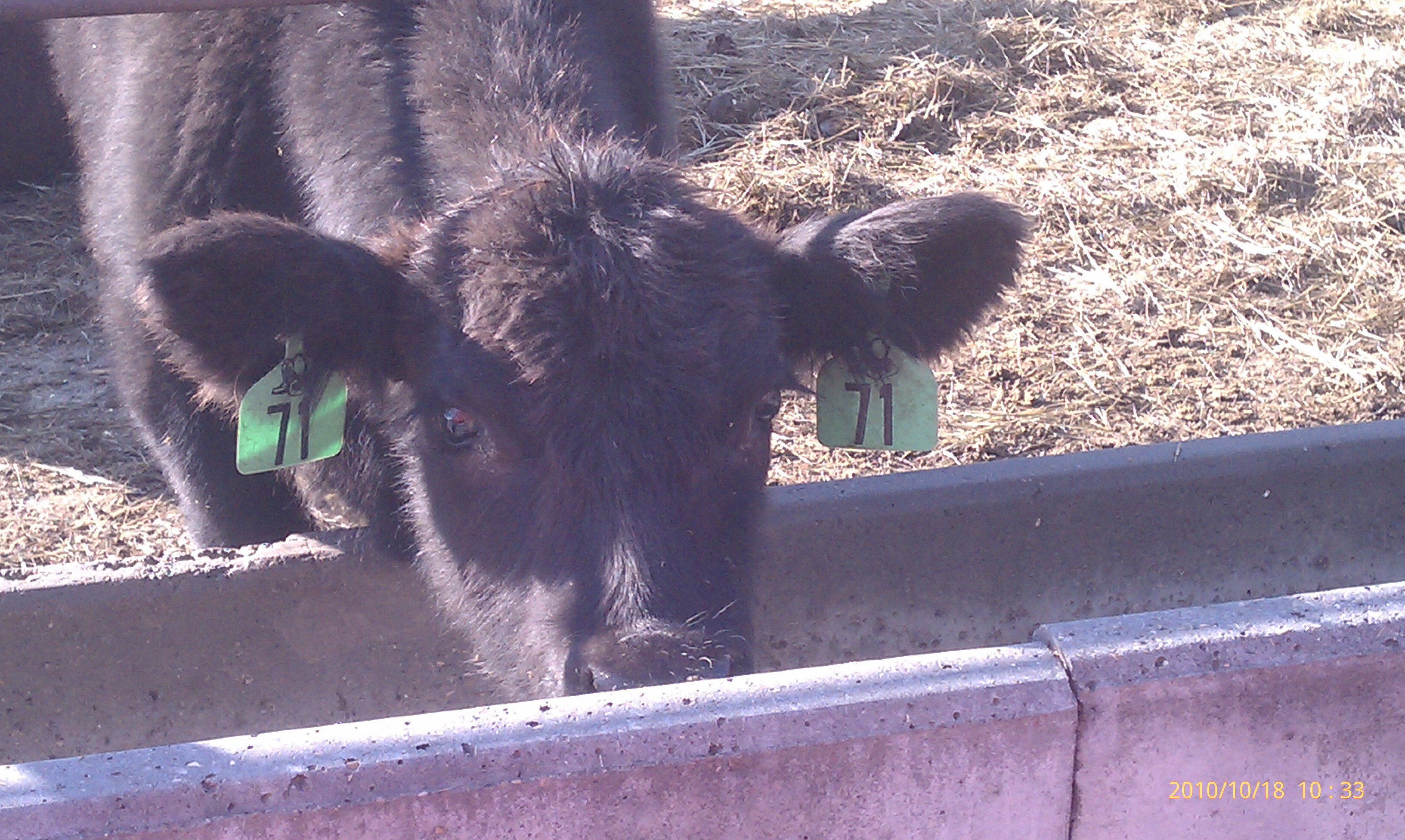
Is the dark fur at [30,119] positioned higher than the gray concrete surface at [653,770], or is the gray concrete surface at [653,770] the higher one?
the gray concrete surface at [653,770]

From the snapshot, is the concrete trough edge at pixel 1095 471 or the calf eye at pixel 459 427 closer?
the calf eye at pixel 459 427

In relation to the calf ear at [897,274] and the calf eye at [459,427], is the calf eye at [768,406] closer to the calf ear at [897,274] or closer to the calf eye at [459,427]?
the calf ear at [897,274]

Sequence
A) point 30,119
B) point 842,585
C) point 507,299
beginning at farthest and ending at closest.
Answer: point 30,119, point 842,585, point 507,299

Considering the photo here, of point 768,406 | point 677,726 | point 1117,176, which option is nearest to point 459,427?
point 768,406

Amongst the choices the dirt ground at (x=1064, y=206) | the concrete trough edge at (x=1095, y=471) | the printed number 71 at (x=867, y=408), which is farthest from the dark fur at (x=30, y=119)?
the printed number 71 at (x=867, y=408)

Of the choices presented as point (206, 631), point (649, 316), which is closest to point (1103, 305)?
point (649, 316)

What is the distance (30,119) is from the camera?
622 cm

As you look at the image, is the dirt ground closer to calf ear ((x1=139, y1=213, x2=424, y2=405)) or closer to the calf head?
the calf head

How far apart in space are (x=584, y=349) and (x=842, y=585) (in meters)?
1.46

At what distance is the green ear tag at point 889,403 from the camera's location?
3191 millimetres

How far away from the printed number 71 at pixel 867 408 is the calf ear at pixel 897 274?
69 millimetres

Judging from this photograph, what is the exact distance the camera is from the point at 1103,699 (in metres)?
2.19

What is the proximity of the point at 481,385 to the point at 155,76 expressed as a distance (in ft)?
6.25
